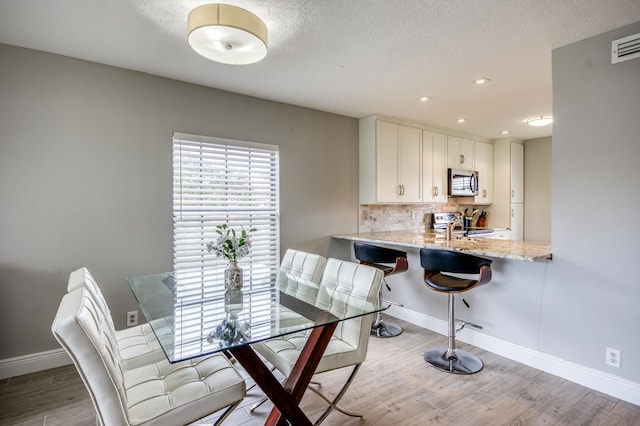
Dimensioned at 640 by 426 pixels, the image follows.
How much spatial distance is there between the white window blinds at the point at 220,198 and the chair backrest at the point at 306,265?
23cm

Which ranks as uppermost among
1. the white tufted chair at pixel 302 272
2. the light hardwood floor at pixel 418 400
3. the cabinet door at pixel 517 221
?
the cabinet door at pixel 517 221

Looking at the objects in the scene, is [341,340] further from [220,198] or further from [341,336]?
[220,198]

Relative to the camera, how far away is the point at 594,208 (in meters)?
A: 2.31

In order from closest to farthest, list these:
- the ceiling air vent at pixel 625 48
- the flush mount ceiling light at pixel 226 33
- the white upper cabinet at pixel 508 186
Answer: the flush mount ceiling light at pixel 226 33 → the ceiling air vent at pixel 625 48 → the white upper cabinet at pixel 508 186

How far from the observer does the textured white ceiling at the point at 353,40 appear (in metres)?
1.97

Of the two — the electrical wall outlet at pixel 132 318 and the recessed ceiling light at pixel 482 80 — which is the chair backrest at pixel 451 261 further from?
the electrical wall outlet at pixel 132 318

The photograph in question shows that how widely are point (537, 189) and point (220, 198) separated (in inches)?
213

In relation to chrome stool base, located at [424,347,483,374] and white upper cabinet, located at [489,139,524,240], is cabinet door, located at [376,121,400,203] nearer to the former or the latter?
chrome stool base, located at [424,347,483,374]

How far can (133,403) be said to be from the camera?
4.42 ft

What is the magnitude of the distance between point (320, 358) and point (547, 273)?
6.50ft

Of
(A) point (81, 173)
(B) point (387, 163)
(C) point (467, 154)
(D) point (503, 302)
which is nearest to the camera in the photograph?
(A) point (81, 173)

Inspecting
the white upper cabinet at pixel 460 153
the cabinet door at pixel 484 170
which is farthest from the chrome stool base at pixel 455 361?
the cabinet door at pixel 484 170

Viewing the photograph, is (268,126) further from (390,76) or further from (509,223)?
(509,223)

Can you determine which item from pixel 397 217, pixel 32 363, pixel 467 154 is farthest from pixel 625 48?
Result: pixel 32 363
